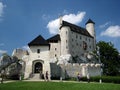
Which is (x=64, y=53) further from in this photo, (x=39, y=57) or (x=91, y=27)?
(x=39, y=57)

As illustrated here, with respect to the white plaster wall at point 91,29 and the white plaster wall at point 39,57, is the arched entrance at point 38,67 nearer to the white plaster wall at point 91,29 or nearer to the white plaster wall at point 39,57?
the white plaster wall at point 39,57

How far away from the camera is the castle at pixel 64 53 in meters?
41.7

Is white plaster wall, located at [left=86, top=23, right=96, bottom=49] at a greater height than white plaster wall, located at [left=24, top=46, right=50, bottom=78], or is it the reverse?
white plaster wall, located at [left=86, top=23, right=96, bottom=49]

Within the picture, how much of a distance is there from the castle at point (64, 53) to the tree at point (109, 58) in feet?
13.2

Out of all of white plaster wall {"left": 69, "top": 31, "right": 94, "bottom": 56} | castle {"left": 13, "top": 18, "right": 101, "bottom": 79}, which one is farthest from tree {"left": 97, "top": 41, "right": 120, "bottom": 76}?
white plaster wall {"left": 69, "top": 31, "right": 94, "bottom": 56}

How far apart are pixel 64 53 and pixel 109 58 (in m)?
16.7

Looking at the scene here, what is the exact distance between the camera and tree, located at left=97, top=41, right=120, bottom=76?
227 feet

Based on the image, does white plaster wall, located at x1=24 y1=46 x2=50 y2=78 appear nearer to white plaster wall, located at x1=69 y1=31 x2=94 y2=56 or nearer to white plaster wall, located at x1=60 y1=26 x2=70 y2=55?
white plaster wall, located at x1=60 y1=26 x2=70 y2=55

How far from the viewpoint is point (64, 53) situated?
7400cm

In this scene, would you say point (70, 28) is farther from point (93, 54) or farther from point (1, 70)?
point (1, 70)

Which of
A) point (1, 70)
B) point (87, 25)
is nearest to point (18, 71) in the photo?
point (1, 70)

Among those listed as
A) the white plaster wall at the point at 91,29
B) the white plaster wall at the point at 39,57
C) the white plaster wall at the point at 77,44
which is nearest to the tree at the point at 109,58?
the white plaster wall at the point at 77,44

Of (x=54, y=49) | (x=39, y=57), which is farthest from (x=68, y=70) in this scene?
(x=54, y=49)

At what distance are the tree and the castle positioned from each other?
158 inches
